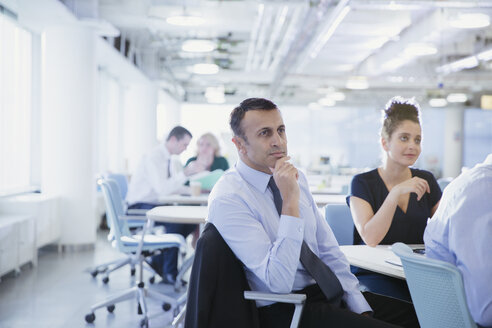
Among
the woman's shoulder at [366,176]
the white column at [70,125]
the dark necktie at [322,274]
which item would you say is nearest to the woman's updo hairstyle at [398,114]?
the woman's shoulder at [366,176]

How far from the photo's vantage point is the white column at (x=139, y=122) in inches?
493

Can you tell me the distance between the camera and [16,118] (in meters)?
7.08

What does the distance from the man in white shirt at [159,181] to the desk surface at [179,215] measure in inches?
45.9

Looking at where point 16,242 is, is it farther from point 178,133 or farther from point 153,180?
point 178,133

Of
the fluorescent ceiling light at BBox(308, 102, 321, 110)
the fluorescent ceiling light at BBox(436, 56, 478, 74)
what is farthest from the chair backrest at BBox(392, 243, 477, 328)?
the fluorescent ceiling light at BBox(308, 102, 321, 110)

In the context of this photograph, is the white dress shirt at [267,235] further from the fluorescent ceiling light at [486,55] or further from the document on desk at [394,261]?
the fluorescent ceiling light at [486,55]

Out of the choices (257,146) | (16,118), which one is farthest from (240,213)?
(16,118)

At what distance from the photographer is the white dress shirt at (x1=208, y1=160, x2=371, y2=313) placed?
Result: 6.08 ft

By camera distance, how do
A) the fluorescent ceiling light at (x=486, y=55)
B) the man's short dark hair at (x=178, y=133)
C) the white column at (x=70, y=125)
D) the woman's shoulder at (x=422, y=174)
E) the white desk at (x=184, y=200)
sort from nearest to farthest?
the woman's shoulder at (x=422, y=174), the white desk at (x=184, y=200), the man's short dark hair at (x=178, y=133), the white column at (x=70, y=125), the fluorescent ceiling light at (x=486, y=55)

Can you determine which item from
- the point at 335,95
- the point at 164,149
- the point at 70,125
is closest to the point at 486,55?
the point at 335,95

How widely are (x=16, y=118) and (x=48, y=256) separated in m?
1.96

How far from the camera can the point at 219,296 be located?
183 cm

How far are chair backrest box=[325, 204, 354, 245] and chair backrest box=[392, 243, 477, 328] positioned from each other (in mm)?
1478

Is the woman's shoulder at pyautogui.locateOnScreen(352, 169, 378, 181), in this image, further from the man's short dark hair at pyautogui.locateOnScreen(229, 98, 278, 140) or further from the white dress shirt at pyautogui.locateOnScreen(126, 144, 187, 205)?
the white dress shirt at pyautogui.locateOnScreen(126, 144, 187, 205)
